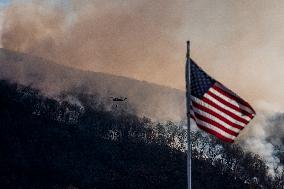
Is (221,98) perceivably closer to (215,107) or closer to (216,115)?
(215,107)

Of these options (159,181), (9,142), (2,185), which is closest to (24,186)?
(2,185)

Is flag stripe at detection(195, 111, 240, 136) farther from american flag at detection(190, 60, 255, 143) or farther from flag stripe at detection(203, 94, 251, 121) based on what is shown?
flag stripe at detection(203, 94, 251, 121)

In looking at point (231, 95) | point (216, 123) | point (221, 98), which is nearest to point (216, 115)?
point (216, 123)

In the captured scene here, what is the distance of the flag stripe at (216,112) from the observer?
1579cm

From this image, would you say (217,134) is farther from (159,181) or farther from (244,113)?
(159,181)

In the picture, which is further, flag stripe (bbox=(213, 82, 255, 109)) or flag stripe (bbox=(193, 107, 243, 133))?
flag stripe (bbox=(213, 82, 255, 109))

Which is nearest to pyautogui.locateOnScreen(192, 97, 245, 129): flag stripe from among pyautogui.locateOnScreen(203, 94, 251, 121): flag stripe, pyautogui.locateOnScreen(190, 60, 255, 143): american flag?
pyautogui.locateOnScreen(190, 60, 255, 143): american flag

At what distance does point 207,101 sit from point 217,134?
1.23 meters

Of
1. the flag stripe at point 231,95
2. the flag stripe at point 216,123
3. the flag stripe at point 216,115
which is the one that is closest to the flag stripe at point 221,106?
the flag stripe at point 216,115

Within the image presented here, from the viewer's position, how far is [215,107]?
1609 cm

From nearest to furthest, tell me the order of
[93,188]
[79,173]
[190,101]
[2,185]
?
[190,101], [2,185], [93,188], [79,173]

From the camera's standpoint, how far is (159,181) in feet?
637

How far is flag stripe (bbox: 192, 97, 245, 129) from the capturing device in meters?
15.8

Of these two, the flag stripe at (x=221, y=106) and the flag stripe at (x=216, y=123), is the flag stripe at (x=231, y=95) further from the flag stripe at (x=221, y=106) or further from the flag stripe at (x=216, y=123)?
the flag stripe at (x=216, y=123)
